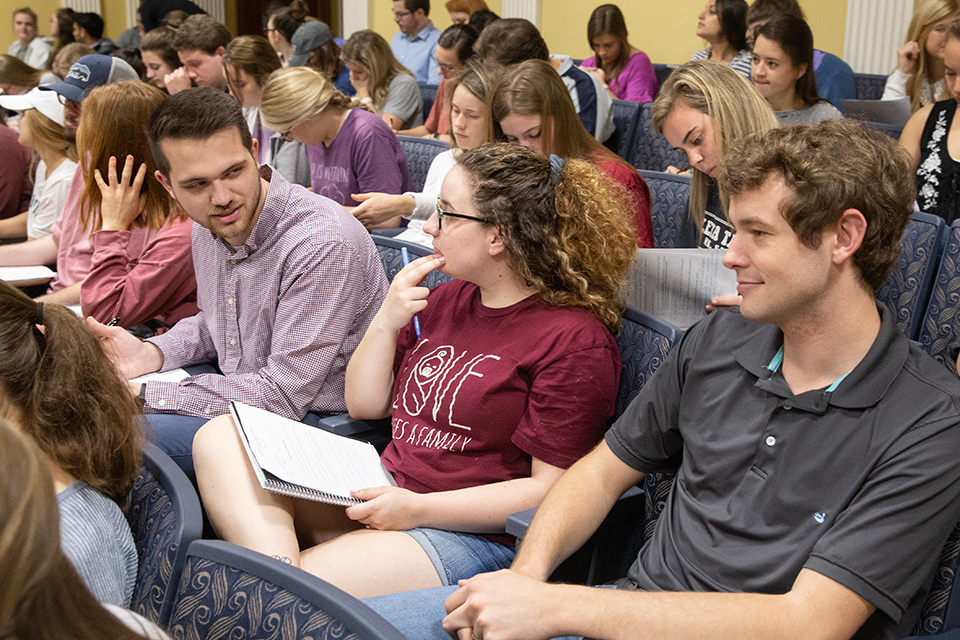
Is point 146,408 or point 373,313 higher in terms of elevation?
point 373,313

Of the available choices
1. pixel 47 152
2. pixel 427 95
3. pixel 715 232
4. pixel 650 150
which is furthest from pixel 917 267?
pixel 427 95

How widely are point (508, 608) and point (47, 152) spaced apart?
2.94m

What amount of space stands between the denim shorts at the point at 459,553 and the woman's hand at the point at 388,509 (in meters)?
0.03

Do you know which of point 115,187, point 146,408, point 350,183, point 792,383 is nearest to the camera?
point 792,383

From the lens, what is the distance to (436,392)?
1683 mm

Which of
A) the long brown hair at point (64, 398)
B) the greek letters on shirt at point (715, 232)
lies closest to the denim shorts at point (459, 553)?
the long brown hair at point (64, 398)

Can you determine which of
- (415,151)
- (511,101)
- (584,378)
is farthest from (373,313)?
(415,151)

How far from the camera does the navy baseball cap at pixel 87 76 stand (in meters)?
3.12

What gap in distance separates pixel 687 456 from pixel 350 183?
2.49m

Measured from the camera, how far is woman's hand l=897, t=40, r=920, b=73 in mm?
4020

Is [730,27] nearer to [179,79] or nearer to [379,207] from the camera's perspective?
[379,207]

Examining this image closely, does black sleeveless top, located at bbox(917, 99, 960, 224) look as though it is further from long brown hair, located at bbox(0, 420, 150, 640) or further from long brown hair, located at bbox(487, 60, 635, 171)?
long brown hair, located at bbox(0, 420, 150, 640)

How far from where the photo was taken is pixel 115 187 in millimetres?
2494

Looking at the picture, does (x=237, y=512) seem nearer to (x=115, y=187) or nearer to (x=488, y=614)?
(x=488, y=614)
